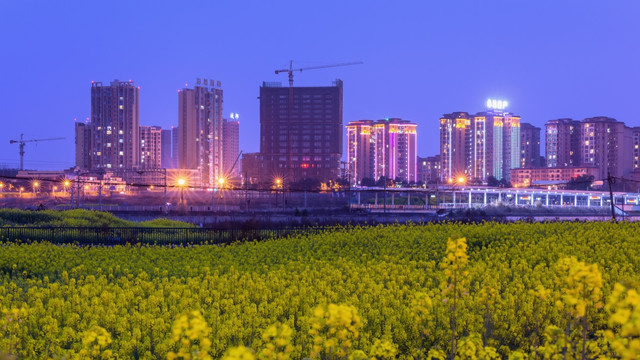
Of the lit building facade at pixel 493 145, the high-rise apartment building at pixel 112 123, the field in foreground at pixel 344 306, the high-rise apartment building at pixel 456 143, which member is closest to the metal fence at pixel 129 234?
the field in foreground at pixel 344 306

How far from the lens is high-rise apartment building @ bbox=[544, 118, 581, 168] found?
161875 mm

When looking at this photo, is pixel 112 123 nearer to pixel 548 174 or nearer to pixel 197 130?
pixel 197 130

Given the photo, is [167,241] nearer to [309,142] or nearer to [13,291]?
[13,291]

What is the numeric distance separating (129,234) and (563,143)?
160 metres

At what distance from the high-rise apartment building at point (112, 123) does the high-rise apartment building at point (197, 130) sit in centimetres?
1688

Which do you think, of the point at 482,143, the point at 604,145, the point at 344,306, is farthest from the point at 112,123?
the point at 344,306

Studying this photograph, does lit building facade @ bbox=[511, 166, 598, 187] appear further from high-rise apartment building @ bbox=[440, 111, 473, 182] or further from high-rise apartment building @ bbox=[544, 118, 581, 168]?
high-rise apartment building @ bbox=[440, 111, 473, 182]

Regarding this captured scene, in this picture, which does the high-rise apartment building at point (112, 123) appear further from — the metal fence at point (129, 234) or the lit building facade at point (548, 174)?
the metal fence at point (129, 234)

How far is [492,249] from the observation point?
579 inches

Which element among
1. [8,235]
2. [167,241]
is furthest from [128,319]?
[8,235]

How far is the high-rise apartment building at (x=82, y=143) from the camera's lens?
577 feet

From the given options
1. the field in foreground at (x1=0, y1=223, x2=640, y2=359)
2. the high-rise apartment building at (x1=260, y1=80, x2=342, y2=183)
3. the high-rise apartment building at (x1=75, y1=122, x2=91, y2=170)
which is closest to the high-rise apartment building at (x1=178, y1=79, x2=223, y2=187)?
the high-rise apartment building at (x1=260, y1=80, x2=342, y2=183)

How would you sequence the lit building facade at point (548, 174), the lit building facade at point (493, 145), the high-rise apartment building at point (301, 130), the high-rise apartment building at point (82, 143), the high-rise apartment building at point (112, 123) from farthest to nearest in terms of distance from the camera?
the high-rise apartment building at point (82, 143)
the high-rise apartment building at point (301, 130)
the lit building facade at point (493, 145)
the high-rise apartment building at point (112, 123)
the lit building facade at point (548, 174)

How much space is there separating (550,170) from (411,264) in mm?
149430
